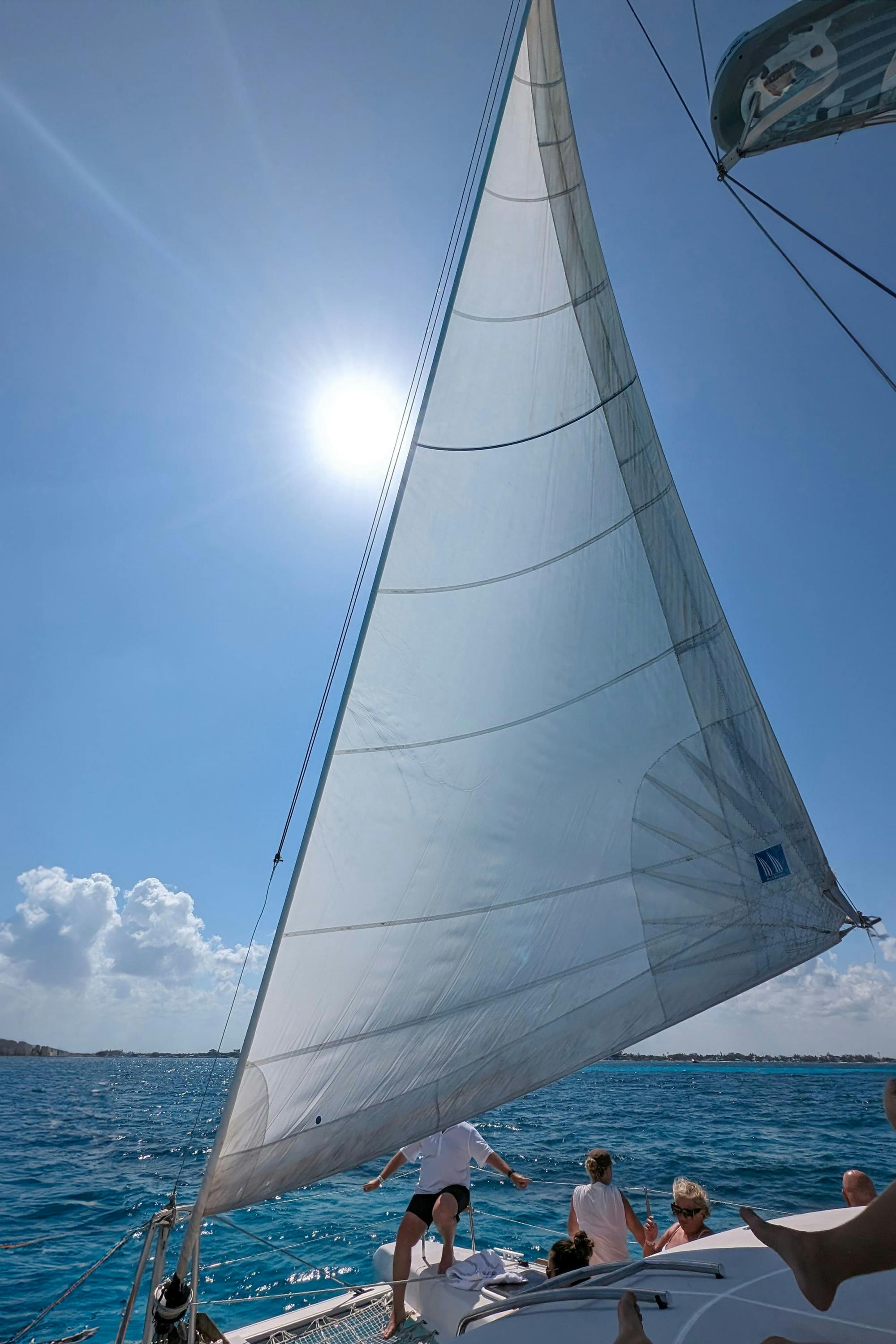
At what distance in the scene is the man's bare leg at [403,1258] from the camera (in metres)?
3.95

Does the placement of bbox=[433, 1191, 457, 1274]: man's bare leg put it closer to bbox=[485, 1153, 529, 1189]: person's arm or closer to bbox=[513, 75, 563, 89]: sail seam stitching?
bbox=[485, 1153, 529, 1189]: person's arm

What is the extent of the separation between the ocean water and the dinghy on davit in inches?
35.0

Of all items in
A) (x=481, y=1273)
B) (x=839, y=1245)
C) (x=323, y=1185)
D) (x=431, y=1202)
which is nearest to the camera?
(x=839, y=1245)

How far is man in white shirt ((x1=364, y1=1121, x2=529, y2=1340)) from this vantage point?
169 inches

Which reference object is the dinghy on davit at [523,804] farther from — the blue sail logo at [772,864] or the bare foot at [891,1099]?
the bare foot at [891,1099]

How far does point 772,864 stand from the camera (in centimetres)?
419

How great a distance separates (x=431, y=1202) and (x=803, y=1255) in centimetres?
351

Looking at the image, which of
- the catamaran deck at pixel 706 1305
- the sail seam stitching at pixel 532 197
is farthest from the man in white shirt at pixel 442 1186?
the sail seam stitching at pixel 532 197

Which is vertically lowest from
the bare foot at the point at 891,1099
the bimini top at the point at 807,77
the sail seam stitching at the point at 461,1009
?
the bare foot at the point at 891,1099

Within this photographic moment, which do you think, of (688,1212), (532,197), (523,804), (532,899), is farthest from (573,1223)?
(532,197)

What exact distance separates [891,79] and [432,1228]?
376 inches

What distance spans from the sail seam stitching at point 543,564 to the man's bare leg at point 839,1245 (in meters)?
2.96

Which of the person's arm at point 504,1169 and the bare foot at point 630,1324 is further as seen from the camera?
the person's arm at point 504,1169

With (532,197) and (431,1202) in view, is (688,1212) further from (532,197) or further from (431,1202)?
(532,197)
